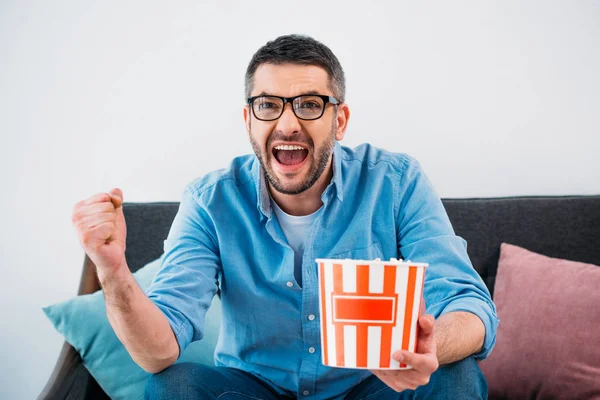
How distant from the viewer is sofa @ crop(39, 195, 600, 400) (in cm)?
198

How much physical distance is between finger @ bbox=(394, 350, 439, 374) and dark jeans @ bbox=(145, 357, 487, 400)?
0.70 feet

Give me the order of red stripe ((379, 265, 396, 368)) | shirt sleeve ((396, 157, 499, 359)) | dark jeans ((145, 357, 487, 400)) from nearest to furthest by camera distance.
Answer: red stripe ((379, 265, 396, 368))
dark jeans ((145, 357, 487, 400))
shirt sleeve ((396, 157, 499, 359))

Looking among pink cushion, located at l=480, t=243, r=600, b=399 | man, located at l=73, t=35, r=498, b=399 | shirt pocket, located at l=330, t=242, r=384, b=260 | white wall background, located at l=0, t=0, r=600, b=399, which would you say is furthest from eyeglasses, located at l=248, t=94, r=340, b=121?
pink cushion, located at l=480, t=243, r=600, b=399

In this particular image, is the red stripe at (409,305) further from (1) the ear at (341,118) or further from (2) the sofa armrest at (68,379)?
(2) the sofa armrest at (68,379)

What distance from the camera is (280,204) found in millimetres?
1571

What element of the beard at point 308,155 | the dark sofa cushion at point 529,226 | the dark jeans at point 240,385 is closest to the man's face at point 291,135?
the beard at point 308,155

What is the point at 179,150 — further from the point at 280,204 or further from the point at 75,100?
the point at 280,204

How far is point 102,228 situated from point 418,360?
1.81ft

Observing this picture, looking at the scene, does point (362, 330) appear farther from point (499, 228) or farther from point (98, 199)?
point (499, 228)

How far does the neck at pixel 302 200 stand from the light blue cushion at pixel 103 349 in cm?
53

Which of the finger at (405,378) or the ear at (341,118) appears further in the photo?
the ear at (341,118)

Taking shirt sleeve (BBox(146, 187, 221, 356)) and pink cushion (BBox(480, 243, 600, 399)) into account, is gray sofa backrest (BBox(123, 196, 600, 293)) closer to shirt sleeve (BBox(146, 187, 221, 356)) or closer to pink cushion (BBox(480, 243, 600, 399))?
pink cushion (BBox(480, 243, 600, 399))

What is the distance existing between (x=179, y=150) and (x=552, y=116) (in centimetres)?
136

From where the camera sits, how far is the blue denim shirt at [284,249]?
1446 mm
